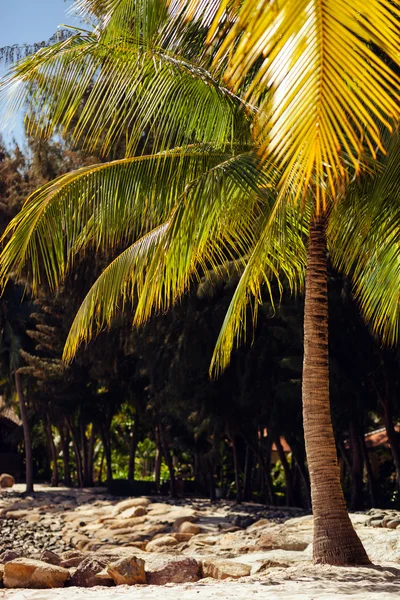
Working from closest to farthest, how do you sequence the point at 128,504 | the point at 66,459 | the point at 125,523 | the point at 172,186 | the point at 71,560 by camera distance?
the point at 172,186
the point at 71,560
the point at 125,523
the point at 128,504
the point at 66,459

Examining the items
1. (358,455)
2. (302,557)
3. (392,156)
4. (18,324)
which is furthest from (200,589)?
(18,324)

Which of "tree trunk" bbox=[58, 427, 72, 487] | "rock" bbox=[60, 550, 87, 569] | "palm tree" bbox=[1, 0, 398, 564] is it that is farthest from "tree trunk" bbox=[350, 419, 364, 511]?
"tree trunk" bbox=[58, 427, 72, 487]

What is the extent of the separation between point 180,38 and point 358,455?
43.1 feet

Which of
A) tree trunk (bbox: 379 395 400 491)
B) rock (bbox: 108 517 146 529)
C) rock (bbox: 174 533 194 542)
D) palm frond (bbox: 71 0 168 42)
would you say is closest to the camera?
palm frond (bbox: 71 0 168 42)

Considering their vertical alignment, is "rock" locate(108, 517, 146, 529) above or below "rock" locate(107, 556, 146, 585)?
above

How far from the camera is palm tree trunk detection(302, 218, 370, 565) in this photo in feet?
28.4

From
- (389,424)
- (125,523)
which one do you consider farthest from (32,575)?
(389,424)

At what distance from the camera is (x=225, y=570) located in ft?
32.7

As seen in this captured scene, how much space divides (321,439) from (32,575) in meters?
4.30

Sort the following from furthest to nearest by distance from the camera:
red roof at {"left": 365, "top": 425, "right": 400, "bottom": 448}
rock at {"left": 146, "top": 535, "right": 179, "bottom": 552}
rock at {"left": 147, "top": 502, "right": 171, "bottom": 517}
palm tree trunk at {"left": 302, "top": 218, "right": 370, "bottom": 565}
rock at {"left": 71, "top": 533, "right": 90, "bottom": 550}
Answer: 1. red roof at {"left": 365, "top": 425, "right": 400, "bottom": 448}
2. rock at {"left": 147, "top": 502, "right": 171, "bottom": 517}
3. rock at {"left": 71, "top": 533, "right": 90, "bottom": 550}
4. rock at {"left": 146, "top": 535, "right": 179, "bottom": 552}
5. palm tree trunk at {"left": 302, "top": 218, "right": 370, "bottom": 565}

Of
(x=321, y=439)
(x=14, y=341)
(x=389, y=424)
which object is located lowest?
(x=321, y=439)

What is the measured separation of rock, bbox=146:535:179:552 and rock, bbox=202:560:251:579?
4.52 metres

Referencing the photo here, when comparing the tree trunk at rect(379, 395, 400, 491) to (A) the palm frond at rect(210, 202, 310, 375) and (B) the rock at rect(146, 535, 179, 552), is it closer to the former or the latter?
(B) the rock at rect(146, 535, 179, 552)

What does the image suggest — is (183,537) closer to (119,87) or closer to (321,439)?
(321,439)
